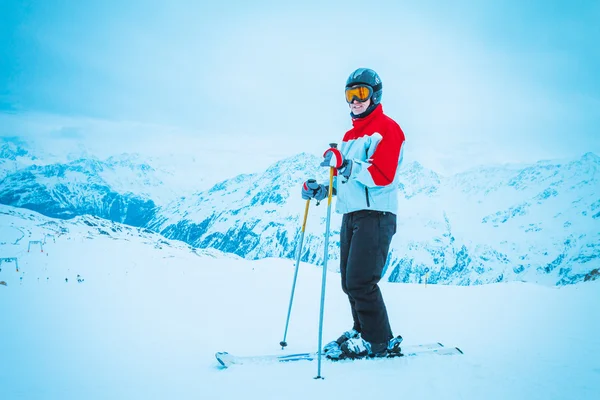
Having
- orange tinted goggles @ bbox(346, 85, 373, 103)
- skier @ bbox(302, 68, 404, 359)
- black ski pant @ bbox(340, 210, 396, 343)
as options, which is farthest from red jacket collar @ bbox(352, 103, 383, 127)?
black ski pant @ bbox(340, 210, 396, 343)

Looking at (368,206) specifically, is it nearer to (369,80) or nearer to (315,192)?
(315,192)

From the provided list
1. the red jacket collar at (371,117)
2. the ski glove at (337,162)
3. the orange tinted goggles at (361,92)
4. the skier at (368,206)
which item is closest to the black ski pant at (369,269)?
the skier at (368,206)

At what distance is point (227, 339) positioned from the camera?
4.80 meters

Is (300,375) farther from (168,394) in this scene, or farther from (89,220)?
(89,220)

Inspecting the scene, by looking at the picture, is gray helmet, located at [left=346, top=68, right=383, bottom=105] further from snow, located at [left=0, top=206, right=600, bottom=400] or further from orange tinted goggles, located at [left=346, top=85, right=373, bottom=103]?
snow, located at [left=0, top=206, right=600, bottom=400]

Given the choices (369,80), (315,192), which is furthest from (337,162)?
(369,80)

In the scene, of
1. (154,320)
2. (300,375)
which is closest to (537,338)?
(300,375)

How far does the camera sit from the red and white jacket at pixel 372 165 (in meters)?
4.04

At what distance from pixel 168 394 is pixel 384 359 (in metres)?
2.67

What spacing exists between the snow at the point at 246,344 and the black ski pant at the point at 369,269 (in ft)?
1.47

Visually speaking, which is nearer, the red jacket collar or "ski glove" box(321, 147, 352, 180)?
"ski glove" box(321, 147, 352, 180)

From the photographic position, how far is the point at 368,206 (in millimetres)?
4324

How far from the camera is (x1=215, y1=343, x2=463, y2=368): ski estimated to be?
3.79m

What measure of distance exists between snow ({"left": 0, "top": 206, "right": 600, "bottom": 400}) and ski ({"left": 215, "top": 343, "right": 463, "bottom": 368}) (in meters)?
0.11
